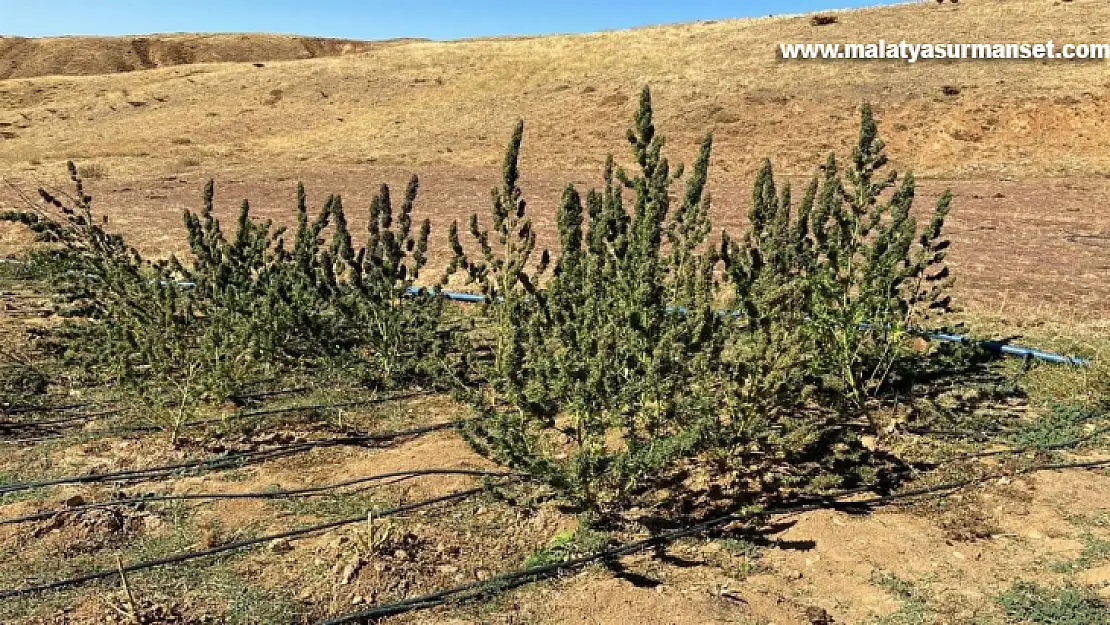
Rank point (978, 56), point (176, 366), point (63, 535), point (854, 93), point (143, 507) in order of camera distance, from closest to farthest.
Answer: point (63, 535), point (143, 507), point (176, 366), point (854, 93), point (978, 56)

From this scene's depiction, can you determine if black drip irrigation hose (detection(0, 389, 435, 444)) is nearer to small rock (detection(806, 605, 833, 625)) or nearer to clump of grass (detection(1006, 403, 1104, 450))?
small rock (detection(806, 605, 833, 625))

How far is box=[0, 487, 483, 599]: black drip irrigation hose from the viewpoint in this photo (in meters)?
3.31

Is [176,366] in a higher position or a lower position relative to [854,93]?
lower

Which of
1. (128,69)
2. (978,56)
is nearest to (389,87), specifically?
(978,56)

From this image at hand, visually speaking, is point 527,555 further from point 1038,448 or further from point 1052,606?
point 1038,448

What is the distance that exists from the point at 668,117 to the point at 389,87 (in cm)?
1266

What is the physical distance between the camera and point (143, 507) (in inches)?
157

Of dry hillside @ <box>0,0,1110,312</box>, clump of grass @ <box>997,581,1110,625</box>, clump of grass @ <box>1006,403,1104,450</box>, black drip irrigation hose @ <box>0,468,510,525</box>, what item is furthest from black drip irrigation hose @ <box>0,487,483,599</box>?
dry hillside @ <box>0,0,1110,312</box>

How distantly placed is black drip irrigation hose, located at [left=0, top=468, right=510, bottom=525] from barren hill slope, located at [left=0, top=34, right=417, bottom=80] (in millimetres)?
57153

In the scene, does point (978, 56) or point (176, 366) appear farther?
point (978, 56)

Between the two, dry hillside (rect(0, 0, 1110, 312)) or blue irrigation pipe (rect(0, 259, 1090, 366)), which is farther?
dry hillside (rect(0, 0, 1110, 312))

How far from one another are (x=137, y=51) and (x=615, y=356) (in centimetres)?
6228

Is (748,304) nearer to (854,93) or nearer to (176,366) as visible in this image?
(176,366)

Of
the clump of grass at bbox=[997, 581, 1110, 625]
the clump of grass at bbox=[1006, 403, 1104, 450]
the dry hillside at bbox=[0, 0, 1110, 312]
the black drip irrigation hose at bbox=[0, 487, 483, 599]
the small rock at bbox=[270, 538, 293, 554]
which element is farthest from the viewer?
the dry hillside at bbox=[0, 0, 1110, 312]
